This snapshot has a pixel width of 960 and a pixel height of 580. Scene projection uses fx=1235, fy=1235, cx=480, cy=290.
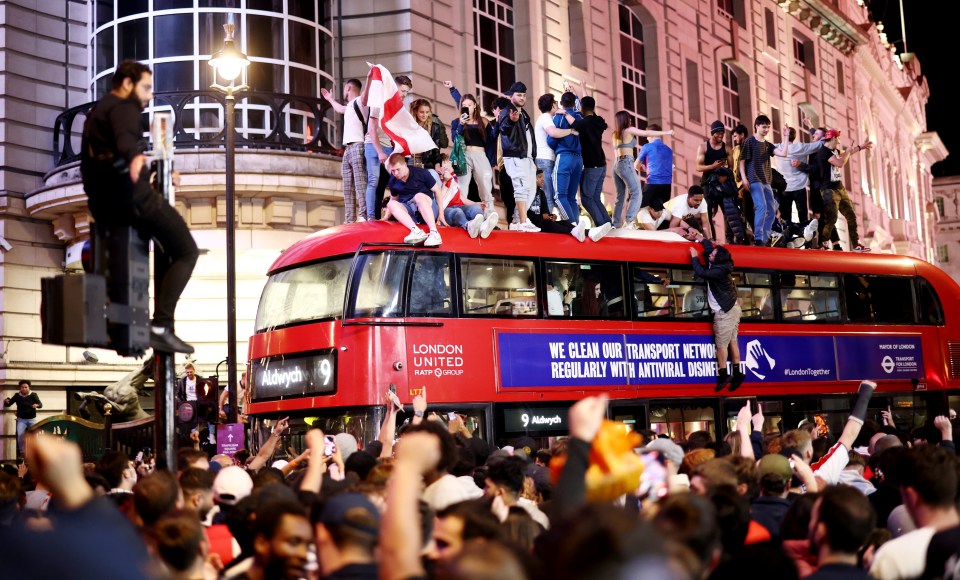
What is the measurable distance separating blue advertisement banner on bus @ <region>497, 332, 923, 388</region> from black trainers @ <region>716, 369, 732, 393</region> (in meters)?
0.08

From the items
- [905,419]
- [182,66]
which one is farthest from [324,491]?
[182,66]

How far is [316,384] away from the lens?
14195 millimetres

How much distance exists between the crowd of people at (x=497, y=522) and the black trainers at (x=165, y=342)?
Result: 25.8 inches

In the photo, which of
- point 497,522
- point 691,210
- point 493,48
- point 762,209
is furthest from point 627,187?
point 497,522

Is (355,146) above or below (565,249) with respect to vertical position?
above

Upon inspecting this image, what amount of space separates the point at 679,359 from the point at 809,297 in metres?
2.91

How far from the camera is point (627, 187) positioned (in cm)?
1842

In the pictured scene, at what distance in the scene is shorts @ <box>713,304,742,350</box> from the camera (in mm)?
16797

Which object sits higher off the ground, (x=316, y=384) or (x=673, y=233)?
(x=673, y=233)

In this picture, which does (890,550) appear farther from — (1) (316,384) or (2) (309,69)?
(2) (309,69)

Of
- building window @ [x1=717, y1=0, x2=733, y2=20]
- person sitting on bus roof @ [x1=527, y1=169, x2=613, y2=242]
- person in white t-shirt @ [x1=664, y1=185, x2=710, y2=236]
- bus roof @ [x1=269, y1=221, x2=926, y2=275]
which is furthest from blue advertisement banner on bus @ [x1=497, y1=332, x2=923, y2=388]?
building window @ [x1=717, y1=0, x2=733, y2=20]

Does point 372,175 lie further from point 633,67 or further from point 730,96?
point 730,96

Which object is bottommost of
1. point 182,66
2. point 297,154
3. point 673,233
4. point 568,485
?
point 568,485

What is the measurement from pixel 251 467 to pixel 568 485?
4.89 m
